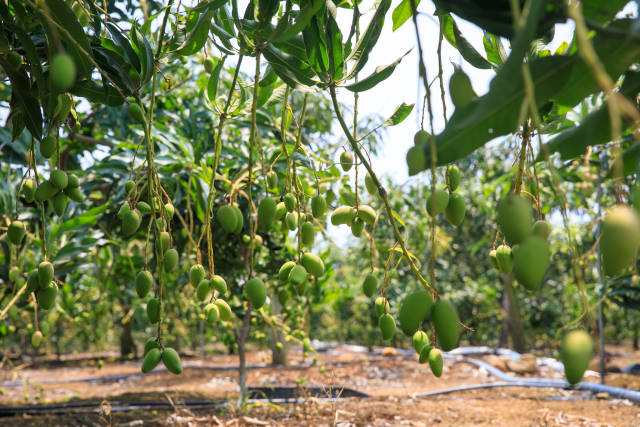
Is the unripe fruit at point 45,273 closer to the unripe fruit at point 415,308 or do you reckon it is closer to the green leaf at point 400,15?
the unripe fruit at point 415,308

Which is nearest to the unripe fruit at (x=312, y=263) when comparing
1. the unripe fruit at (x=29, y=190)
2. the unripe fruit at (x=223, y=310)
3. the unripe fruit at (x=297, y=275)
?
the unripe fruit at (x=297, y=275)

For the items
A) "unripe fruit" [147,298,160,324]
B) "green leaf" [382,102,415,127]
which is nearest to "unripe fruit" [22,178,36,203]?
"unripe fruit" [147,298,160,324]

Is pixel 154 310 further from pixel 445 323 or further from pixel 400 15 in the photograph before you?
pixel 400 15

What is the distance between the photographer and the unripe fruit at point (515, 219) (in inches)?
15.7

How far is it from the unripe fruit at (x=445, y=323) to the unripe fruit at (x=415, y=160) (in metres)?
0.14

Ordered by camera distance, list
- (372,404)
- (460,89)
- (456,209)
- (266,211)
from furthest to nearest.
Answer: (372,404), (266,211), (456,209), (460,89)

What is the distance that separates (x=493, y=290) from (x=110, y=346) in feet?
→ 37.7

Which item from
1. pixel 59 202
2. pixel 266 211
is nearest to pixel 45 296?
pixel 59 202

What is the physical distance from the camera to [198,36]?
2.50ft

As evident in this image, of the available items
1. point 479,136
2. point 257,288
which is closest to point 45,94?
point 257,288

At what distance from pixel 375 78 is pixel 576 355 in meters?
0.53

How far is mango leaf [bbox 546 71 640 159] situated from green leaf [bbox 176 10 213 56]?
0.50 meters

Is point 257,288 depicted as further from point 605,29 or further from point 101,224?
point 101,224

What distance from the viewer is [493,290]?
770 cm
